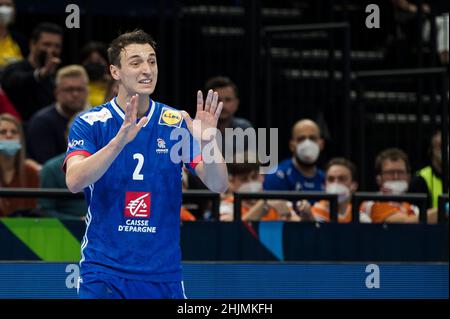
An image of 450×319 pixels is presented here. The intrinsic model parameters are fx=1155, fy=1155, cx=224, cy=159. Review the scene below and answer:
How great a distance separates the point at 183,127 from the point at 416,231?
4.11 m

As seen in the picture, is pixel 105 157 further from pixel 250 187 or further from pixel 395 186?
pixel 395 186

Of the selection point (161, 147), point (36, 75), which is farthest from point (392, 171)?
point (161, 147)

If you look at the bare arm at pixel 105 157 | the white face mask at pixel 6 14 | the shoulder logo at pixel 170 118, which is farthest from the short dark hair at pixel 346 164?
the bare arm at pixel 105 157

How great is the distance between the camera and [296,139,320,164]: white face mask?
11336 millimetres

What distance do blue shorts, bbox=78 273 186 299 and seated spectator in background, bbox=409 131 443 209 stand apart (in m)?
4.98

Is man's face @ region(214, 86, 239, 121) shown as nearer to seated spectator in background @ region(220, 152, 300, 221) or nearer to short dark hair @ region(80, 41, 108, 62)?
seated spectator in background @ region(220, 152, 300, 221)

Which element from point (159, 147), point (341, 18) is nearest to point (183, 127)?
point (159, 147)

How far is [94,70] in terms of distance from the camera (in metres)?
11.8

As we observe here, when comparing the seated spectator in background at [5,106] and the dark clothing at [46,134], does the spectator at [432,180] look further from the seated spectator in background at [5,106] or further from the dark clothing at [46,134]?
the seated spectator in background at [5,106]

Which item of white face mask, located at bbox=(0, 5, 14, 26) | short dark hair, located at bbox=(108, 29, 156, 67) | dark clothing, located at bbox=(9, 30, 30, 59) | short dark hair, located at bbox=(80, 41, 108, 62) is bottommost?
short dark hair, located at bbox=(108, 29, 156, 67)

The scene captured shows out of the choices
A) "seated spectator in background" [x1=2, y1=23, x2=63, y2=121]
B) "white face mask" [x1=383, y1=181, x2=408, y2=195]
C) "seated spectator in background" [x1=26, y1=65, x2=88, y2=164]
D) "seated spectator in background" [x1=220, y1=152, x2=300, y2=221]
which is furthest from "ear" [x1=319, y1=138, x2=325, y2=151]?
"seated spectator in background" [x1=2, y1=23, x2=63, y2=121]

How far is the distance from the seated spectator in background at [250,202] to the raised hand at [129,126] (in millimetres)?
3918

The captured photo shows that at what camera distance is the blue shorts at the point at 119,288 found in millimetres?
6777
